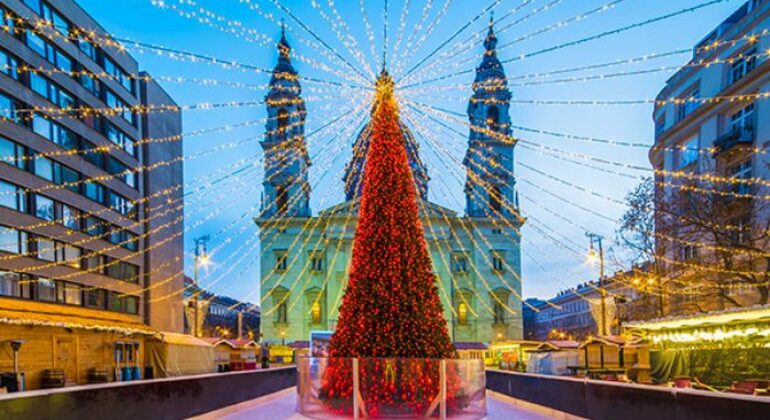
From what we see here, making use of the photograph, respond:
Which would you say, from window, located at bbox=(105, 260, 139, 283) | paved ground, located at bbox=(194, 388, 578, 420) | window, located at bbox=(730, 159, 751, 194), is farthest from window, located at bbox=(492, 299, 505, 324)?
paved ground, located at bbox=(194, 388, 578, 420)

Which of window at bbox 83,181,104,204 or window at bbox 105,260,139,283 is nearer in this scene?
window at bbox 83,181,104,204

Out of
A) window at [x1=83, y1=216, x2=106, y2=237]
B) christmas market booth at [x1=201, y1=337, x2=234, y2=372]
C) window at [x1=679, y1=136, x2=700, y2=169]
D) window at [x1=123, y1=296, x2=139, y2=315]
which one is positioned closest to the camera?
christmas market booth at [x1=201, y1=337, x2=234, y2=372]

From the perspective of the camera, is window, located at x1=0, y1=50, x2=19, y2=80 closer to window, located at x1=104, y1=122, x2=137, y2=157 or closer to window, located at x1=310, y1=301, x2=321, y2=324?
window, located at x1=104, y1=122, x2=137, y2=157

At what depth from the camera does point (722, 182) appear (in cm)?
2569

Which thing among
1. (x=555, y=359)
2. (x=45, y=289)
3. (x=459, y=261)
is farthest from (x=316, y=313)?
(x=555, y=359)

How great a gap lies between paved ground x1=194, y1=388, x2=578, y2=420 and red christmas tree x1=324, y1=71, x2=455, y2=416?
7.06 ft

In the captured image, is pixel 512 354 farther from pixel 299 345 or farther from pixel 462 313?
pixel 299 345

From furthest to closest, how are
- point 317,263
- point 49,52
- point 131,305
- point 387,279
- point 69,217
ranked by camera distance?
point 317,263 < point 131,305 < point 69,217 < point 49,52 < point 387,279

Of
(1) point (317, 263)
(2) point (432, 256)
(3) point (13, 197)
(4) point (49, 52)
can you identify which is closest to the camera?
(3) point (13, 197)

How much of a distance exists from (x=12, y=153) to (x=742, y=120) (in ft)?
117

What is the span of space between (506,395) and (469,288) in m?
43.1

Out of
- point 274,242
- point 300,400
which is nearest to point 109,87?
point 274,242

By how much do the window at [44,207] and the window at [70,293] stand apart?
12.1 feet

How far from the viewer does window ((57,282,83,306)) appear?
3241 centimetres
